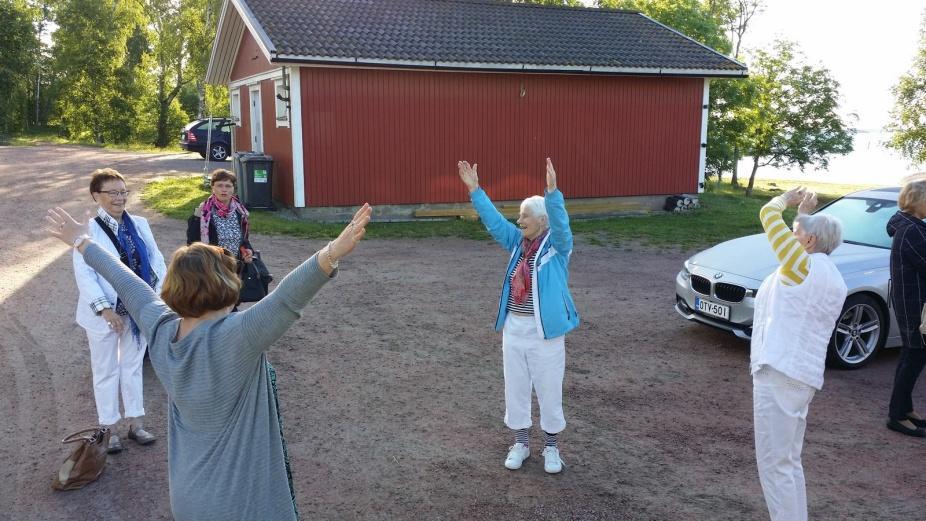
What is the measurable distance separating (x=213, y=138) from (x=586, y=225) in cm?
1586

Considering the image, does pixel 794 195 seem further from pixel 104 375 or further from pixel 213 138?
pixel 213 138

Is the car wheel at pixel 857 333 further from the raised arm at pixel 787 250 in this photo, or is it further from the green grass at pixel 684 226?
the green grass at pixel 684 226

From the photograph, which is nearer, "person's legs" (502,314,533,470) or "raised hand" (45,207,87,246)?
"raised hand" (45,207,87,246)

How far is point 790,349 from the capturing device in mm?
3654

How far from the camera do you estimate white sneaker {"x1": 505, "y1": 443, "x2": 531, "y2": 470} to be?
4758 mm

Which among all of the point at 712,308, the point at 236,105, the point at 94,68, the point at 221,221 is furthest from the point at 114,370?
the point at 94,68

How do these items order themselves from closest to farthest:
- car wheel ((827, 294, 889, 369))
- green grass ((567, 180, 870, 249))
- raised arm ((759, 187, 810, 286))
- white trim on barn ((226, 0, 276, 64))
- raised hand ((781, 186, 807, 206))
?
raised arm ((759, 187, 810, 286)) → raised hand ((781, 186, 807, 206)) → car wheel ((827, 294, 889, 369)) → white trim on barn ((226, 0, 276, 64)) → green grass ((567, 180, 870, 249))

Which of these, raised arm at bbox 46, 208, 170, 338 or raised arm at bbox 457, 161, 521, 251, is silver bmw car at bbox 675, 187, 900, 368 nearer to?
raised arm at bbox 457, 161, 521, 251

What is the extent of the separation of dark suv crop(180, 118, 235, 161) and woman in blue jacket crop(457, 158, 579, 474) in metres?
22.5

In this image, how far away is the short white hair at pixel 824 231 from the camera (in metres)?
3.77

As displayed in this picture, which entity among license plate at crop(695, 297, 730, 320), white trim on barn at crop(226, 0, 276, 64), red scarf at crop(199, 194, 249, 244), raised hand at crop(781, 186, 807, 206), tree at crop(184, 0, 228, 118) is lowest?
license plate at crop(695, 297, 730, 320)

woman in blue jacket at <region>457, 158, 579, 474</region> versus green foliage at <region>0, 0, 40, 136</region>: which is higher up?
green foliage at <region>0, 0, 40, 136</region>

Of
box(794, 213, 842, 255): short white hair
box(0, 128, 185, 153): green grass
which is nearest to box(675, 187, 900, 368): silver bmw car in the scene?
box(794, 213, 842, 255): short white hair

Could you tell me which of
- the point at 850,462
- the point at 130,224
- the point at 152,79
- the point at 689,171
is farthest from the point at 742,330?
the point at 152,79
